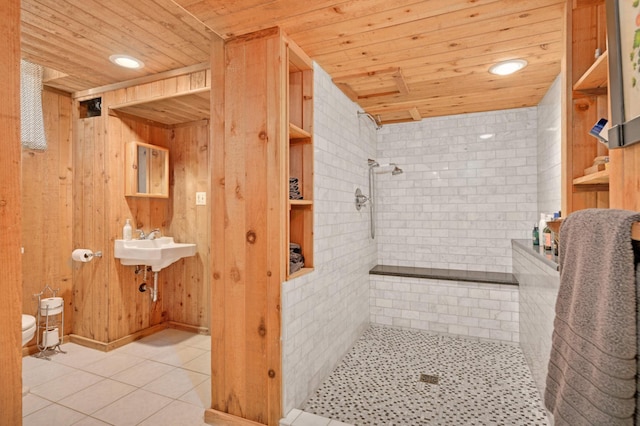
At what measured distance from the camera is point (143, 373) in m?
2.63

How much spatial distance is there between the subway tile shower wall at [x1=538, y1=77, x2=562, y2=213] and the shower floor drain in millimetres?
1581

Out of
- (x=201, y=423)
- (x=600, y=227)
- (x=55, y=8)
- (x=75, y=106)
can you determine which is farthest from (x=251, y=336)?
(x=75, y=106)

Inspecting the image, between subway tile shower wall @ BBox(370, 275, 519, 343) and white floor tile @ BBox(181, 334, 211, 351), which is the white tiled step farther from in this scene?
subway tile shower wall @ BBox(370, 275, 519, 343)

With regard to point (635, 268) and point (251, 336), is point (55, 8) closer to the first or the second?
point (251, 336)

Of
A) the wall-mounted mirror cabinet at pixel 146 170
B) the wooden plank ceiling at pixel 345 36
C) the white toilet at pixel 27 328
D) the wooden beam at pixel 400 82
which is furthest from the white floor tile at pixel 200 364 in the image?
the wooden beam at pixel 400 82

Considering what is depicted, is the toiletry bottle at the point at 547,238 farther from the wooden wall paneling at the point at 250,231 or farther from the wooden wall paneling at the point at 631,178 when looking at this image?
the wooden wall paneling at the point at 250,231

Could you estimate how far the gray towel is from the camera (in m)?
0.73

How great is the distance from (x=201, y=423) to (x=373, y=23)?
8.07ft

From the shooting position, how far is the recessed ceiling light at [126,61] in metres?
2.45

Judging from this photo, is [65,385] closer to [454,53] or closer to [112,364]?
[112,364]

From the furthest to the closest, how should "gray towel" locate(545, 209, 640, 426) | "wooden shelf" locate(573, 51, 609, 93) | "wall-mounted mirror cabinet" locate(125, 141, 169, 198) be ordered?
"wall-mounted mirror cabinet" locate(125, 141, 169, 198) → "wooden shelf" locate(573, 51, 609, 93) → "gray towel" locate(545, 209, 640, 426)

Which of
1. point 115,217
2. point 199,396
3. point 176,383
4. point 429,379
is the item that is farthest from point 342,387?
point 115,217

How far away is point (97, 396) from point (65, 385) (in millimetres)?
343

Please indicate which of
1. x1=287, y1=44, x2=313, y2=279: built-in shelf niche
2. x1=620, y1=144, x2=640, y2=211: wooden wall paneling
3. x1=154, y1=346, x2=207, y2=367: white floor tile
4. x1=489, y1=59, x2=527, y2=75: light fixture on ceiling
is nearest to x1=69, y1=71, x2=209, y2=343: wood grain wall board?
x1=154, y1=346, x2=207, y2=367: white floor tile
